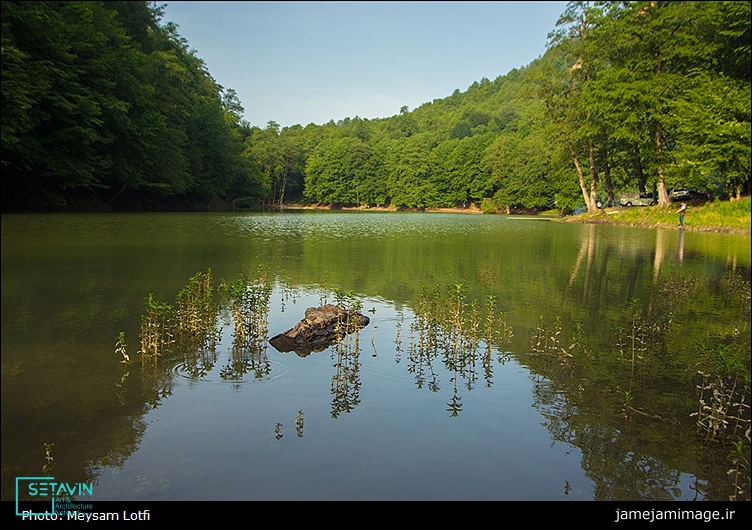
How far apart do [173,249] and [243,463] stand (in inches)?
577

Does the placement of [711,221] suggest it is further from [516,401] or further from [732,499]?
[732,499]

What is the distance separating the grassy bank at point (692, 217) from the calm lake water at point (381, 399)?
0.33 m

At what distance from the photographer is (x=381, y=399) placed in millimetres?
5734

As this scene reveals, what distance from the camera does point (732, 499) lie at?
386cm

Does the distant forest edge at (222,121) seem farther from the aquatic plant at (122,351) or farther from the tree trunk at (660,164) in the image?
the aquatic plant at (122,351)

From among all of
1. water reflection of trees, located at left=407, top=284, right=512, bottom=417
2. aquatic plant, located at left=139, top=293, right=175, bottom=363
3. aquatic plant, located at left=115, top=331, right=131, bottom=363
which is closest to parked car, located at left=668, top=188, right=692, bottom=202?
water reflection of trees, located at left=407, top=284, right=512, bottom=417

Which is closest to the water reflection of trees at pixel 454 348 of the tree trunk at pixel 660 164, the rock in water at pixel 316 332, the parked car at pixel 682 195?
the rock in water at pixel 316 332

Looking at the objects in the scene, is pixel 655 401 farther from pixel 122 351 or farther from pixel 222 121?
pixel 222 121

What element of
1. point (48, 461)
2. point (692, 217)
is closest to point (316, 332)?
point (48, 461)

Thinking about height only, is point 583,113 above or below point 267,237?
above

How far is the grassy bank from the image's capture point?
6.69 m
